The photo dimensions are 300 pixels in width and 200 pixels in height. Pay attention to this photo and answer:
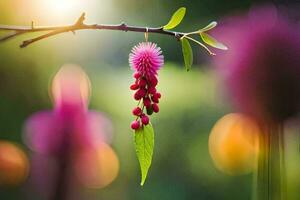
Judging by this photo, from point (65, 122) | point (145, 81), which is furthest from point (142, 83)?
point (65, 122)

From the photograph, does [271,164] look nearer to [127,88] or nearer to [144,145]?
[127,88]

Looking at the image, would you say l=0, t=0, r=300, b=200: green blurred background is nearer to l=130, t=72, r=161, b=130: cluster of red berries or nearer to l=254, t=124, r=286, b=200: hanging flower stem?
l=254, t=124, r=286, b=200: hanging flower stem

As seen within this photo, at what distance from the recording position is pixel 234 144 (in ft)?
2.82

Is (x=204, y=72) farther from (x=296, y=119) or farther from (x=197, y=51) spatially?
(x=296, y=119)

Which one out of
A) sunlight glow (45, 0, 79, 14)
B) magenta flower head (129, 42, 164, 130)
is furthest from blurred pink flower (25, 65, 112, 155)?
magenta flower head (129, 42, 164, 130)

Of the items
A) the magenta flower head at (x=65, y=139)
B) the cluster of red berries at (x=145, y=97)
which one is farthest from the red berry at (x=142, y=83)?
the magenta flower head at (x=65, y=139)

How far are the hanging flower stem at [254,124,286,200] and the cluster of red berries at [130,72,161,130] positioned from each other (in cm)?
43

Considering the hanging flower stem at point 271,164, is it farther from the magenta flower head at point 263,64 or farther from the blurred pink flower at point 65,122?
the blurred pink flower at point 65,122

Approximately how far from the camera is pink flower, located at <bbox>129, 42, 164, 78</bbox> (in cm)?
47

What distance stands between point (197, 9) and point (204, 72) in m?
0.13

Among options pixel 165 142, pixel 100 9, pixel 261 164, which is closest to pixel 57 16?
pixel 100 9

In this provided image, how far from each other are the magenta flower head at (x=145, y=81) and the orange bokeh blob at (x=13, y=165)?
0.41 m

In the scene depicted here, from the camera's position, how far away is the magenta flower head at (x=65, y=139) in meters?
0.81

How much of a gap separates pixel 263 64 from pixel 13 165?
1.67ft
